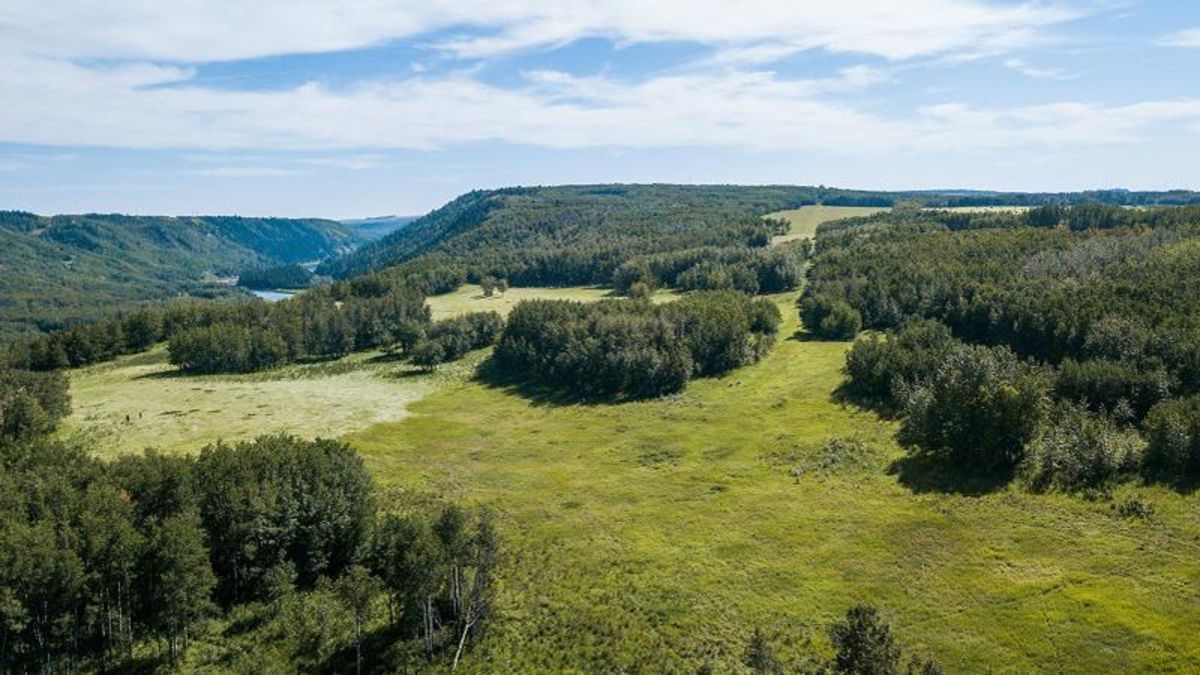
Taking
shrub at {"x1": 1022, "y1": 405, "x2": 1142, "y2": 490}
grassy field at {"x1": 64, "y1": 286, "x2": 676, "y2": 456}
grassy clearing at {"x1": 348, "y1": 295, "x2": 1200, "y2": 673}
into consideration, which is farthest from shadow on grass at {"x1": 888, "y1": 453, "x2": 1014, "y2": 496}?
grassy field at {"x1": 64, "y1": 286, "x2": 676, "y2": 456}

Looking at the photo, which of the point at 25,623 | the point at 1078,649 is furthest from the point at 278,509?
the point at 1078,649

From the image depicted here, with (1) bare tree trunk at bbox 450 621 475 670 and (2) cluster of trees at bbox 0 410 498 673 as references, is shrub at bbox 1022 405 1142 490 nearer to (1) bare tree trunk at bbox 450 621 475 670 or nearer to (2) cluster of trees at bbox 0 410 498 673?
(1) bare tree trunk at bbox 450 621 475 670

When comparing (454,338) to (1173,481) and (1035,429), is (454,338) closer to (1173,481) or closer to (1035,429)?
(1035,429)

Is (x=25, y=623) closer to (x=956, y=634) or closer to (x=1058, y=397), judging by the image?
(x=956, y=634)

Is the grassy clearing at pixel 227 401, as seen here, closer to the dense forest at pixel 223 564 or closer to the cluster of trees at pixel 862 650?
the dense forest at pixel 223 564

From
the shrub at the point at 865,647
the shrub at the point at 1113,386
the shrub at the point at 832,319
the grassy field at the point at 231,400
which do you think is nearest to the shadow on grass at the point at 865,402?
the shrub at the point at 1113,386

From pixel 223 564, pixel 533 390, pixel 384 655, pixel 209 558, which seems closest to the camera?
pixel 384 655

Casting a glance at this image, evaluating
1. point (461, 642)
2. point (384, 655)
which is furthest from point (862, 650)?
point (384, 655)

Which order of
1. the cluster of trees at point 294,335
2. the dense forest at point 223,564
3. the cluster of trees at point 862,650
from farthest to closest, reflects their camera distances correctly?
the cluster of trees at point 294,335
the dense forest at point 223,564
the cluster of trees at point 862,650
